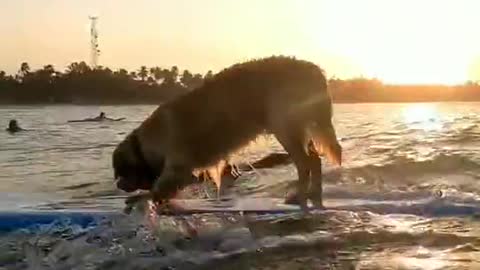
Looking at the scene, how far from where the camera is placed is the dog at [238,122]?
8.54m

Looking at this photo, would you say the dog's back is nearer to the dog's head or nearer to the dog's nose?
the dog's head

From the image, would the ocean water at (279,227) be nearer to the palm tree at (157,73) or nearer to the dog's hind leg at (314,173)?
the dog's hind leg at (314,173)

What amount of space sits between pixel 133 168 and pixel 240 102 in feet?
4.36

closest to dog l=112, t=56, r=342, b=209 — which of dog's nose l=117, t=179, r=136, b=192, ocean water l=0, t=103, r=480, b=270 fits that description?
dog's nose l=117, t=179, r=136, b=192

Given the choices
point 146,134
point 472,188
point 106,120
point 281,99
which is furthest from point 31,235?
point 106,120

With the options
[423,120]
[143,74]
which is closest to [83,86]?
[143,74]

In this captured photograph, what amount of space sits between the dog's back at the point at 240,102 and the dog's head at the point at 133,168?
0.26 meters

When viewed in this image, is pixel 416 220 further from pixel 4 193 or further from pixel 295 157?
pixel 4 193

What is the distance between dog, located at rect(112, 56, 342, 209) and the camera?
854cm

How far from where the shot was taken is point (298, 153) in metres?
8.72

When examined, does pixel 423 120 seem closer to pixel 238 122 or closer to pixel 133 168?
pixel 238 122

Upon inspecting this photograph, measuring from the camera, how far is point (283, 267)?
5344 millimetres

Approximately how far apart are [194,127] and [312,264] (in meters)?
3.56

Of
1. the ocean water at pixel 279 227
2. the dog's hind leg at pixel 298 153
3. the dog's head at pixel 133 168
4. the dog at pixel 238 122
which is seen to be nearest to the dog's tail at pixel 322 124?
the dog at pixel 238 122
